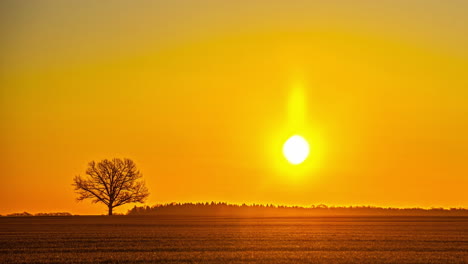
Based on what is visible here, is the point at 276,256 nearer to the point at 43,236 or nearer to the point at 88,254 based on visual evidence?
the point at 88,254

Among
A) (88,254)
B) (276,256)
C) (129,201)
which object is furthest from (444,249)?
(129,201)

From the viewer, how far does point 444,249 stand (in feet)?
136

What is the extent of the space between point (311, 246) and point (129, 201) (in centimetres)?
6917

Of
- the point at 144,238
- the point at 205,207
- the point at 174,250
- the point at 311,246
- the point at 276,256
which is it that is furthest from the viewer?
the point at 205,207

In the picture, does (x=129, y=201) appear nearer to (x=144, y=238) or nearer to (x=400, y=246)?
(x=144, y=238)

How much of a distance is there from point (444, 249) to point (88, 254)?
19611 mm

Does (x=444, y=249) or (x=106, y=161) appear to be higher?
(x=106, y=161)

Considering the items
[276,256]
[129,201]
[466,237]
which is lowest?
[276,256]

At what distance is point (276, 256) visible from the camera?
36.9 metres

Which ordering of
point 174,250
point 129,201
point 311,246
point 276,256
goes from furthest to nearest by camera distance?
point 129,201, point 311,246, point 174,250, point 276,256

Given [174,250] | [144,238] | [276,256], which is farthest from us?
[144,238]

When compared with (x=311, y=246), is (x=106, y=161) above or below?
above

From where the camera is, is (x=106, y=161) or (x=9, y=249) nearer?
(x=9, y=249)

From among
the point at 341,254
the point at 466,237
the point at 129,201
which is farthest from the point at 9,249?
the point at 129,201
